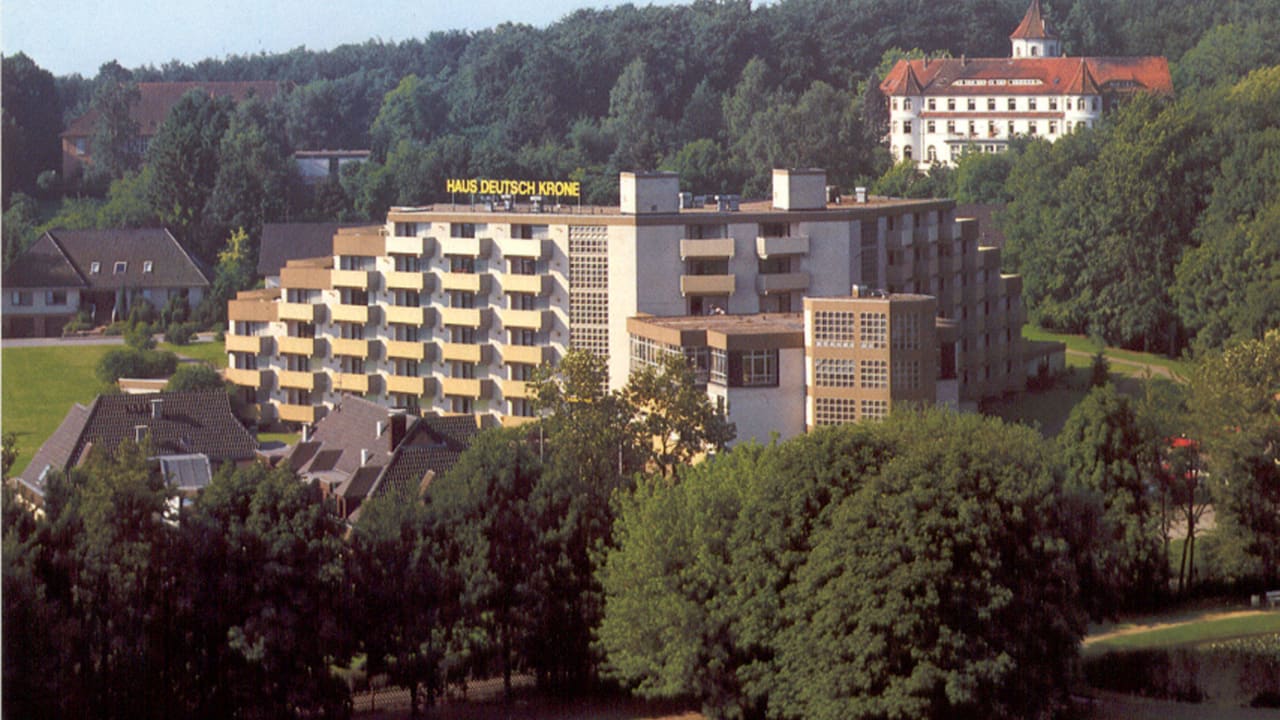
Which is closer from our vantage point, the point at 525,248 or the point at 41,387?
the point at 525,248

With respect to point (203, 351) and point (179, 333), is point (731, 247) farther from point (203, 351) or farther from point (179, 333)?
point (179, 333)

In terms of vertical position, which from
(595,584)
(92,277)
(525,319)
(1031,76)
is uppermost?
(1031,76)

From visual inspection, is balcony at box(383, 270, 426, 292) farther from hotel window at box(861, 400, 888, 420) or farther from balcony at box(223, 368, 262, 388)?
hotel window at box(861, 400, 888, 420)

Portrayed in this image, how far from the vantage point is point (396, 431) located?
7412 cm

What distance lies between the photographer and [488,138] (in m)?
191

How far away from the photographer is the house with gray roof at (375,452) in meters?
71.2

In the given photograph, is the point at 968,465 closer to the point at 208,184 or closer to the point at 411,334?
the point at 411,334

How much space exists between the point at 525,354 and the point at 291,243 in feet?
172

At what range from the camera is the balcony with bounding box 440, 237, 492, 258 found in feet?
310

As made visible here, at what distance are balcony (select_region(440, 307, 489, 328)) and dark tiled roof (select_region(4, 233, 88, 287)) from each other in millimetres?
41601

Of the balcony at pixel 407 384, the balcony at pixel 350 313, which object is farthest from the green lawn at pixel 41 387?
the balcony at pixel 407 384

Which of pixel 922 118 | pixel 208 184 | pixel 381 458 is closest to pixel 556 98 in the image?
pixel 922 118

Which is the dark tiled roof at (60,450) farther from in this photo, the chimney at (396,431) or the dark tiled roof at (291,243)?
the dark tiled roof at (291,243)

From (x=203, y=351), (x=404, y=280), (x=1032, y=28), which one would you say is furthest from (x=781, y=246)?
(x=1032, y=28)
